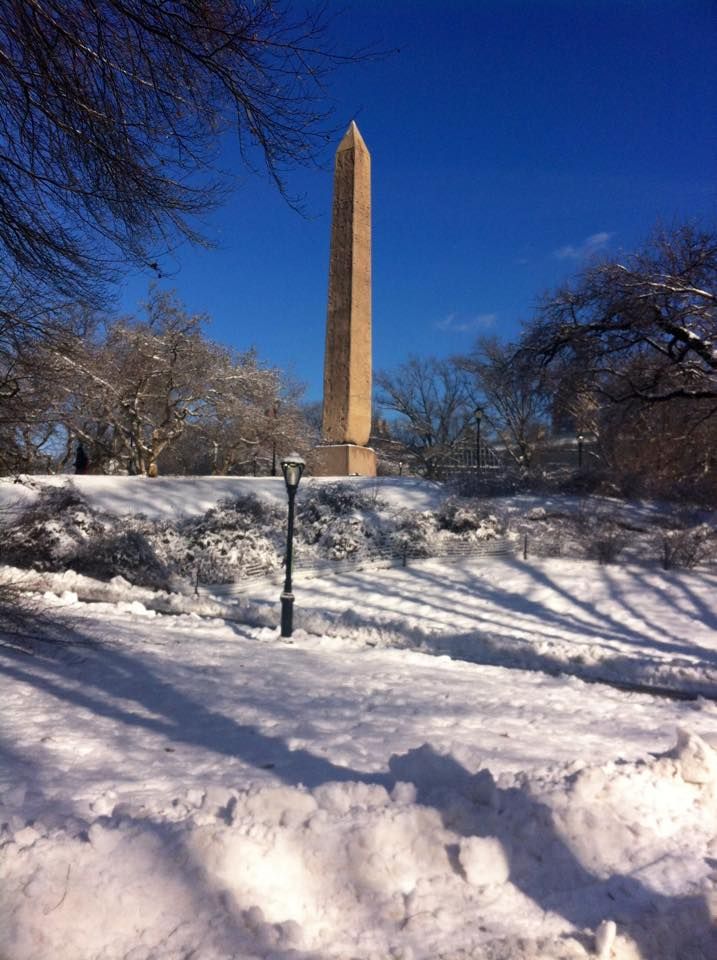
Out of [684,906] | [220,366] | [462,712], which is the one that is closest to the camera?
[684,906]

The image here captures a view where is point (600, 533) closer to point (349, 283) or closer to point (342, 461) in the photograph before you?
point (342, 461)

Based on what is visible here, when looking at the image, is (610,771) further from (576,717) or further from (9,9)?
(9,9)

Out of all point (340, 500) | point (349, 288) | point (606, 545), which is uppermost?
point (349, 288)

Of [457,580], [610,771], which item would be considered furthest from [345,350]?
[610,771]

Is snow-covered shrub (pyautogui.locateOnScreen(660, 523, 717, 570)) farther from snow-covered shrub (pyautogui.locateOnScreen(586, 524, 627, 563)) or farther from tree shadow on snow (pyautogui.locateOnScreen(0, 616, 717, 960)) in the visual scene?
tree shadow on snow (pyautogui.locateOnScreen(0, 616, 717, 960))

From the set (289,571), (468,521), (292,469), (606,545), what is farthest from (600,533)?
(292,469)

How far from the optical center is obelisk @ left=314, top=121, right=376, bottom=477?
21.0 metres

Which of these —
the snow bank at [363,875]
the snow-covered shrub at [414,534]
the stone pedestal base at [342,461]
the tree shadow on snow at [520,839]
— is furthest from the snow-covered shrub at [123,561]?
the snow bank at [363,875]

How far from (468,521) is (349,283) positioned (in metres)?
7.53

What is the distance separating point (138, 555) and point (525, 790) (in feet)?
46.3

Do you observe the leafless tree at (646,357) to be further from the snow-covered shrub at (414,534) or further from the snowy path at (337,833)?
the snowy path at (337,833)

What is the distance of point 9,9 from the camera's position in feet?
14.6

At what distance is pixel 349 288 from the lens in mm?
21062

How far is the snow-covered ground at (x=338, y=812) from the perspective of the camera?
270 centimetres
